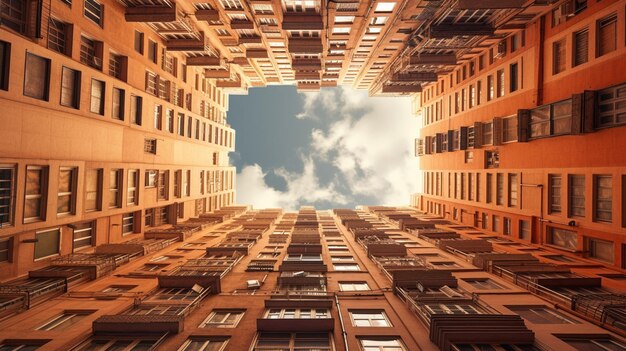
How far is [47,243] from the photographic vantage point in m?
25.5

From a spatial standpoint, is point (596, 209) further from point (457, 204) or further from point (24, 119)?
point (24, 119)

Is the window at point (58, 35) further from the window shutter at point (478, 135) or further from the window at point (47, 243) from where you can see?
the window shutter at point (478, 135)

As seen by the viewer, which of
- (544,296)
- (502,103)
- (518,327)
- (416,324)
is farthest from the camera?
(502,103)

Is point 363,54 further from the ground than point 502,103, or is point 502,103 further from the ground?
point 363,54

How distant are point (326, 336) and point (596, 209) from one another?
24130mm

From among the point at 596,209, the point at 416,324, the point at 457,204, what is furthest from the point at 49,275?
the point at 457,204

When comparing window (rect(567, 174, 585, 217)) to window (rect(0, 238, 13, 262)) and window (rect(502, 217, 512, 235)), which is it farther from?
window (rect(0, 238, 13, 262))

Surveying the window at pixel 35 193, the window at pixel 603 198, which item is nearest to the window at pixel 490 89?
the window at pixel 603 198

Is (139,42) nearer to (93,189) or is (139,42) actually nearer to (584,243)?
(93,189)

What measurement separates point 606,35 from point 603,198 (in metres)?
12.1

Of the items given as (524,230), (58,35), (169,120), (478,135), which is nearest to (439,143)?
(478,135)

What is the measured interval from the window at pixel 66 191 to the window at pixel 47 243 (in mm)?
1539

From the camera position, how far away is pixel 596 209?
2741cm

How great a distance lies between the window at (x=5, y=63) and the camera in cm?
2139
